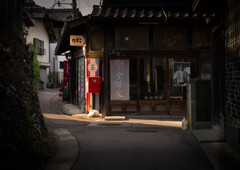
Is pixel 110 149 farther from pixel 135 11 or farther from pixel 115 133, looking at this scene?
pixel 135 11

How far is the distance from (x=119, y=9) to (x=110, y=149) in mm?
8804

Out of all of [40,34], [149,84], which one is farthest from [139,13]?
[40,34]

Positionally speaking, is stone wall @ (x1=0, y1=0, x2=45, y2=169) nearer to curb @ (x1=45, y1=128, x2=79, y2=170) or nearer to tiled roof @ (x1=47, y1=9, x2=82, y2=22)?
curb @ (x1=45, y1=128, x2=79, y2=170)

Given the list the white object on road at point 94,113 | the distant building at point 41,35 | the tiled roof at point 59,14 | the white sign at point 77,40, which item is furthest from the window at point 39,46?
the white object on road at point 94,113

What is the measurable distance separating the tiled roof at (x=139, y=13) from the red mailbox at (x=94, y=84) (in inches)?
120

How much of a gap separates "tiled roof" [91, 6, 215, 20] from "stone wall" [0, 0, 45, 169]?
243 inches

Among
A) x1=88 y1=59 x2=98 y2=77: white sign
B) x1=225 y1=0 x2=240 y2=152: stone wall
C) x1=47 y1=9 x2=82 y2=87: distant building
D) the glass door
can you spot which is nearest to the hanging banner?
the glass door

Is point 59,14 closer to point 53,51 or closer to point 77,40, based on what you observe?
point 53,51

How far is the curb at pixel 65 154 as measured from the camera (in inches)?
233

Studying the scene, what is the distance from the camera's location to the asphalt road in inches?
239

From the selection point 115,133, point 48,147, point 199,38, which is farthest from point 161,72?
point 48,147

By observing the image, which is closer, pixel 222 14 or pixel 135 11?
pixel 222 14

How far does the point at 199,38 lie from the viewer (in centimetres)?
1415

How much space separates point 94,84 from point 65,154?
24.1 feet
